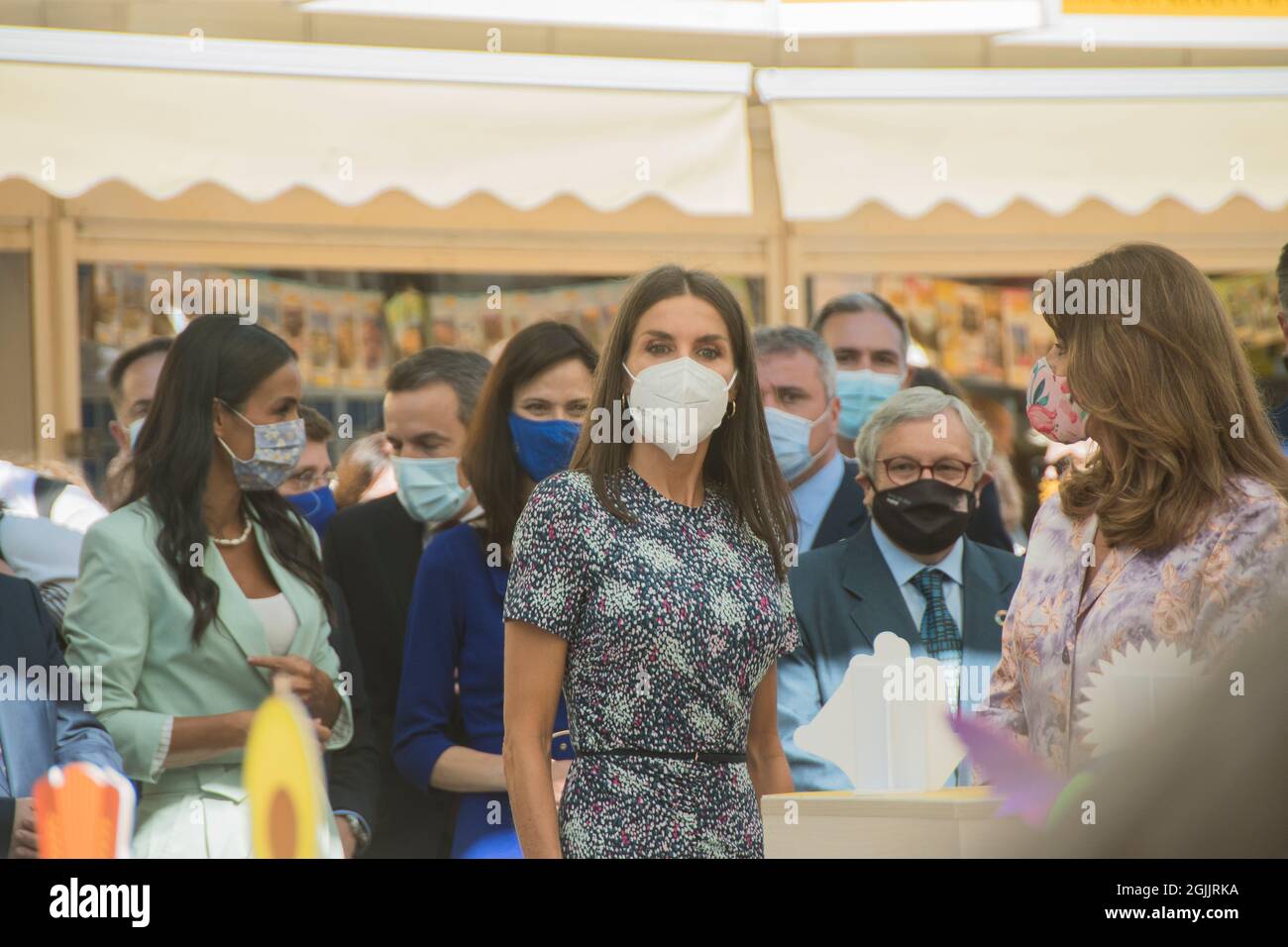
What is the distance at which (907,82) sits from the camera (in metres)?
5.38

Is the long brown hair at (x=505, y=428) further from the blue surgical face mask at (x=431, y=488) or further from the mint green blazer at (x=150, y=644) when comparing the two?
the mint green blazer at (x=150, y=644)

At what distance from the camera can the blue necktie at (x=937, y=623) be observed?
4.24 meters

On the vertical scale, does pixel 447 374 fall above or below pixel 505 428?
above

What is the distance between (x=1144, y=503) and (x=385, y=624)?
2.39 meters

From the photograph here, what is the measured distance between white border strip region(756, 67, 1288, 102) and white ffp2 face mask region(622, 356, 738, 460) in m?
2.38

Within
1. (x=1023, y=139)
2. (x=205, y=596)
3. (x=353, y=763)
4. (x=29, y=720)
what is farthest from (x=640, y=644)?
(x=1023, y=139)

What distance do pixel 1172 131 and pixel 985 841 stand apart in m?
3.50

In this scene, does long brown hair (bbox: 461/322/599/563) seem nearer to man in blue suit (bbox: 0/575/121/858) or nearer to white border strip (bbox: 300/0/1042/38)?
man in blue suit (bbox: 0/575/121/858)

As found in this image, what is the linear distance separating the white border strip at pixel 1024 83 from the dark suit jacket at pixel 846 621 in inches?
69.1

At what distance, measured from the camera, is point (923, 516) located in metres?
4.27

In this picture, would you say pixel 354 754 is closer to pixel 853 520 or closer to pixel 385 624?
pixel 385 624

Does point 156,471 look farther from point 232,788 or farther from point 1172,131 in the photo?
point 1172,131

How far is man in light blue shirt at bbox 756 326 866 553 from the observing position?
471cm
